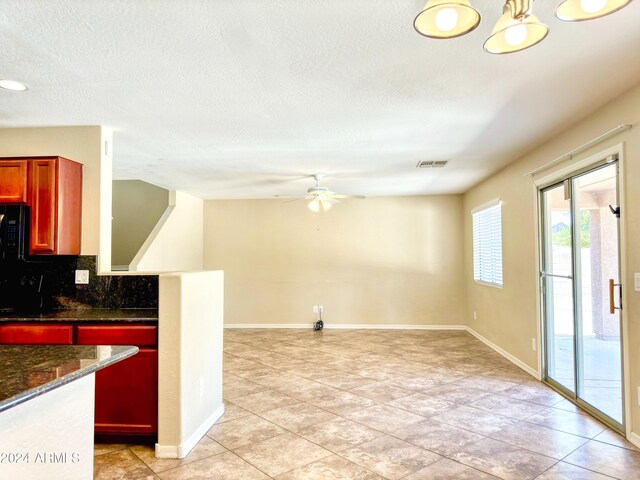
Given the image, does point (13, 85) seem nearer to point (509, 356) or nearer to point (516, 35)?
point (516, 35)

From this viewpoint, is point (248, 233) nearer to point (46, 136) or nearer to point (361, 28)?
point (46, 136)

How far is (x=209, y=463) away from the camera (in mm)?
2633

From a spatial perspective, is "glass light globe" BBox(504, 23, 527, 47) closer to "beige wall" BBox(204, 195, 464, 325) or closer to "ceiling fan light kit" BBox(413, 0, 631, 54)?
"ceiling fan light kit" BBox(413, 0, 631, 54)

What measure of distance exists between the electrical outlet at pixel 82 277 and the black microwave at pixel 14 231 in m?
0.41

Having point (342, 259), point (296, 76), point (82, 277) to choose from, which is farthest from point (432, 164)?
point (82, 277)

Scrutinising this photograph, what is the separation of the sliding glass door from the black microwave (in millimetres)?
4417

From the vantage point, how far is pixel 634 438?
9.19ft

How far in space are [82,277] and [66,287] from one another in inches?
6.5

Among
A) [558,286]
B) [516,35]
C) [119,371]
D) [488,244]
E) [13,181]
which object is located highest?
[516,35]

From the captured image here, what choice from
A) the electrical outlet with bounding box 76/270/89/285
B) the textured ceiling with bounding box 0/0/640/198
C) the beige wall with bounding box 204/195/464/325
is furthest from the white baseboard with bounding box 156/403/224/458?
the beige wall with bounding box 204/195/464/325

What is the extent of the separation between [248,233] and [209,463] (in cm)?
544

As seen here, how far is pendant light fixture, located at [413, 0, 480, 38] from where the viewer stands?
1.46 metres

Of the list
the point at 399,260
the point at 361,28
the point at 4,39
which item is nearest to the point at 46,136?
the point at 4,39

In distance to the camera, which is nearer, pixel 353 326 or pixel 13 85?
pixel 13 85
